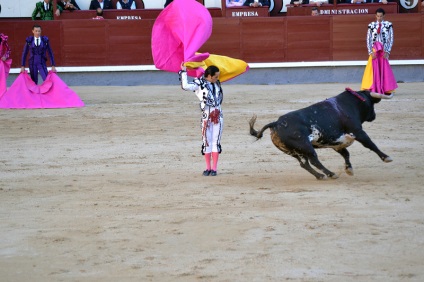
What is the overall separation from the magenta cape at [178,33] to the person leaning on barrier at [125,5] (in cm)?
884

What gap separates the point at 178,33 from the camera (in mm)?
7699

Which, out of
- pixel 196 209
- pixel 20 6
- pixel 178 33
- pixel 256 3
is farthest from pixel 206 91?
pixel 20 6

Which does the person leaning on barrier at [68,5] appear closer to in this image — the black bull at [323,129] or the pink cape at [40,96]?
the pink cape at [40,96]

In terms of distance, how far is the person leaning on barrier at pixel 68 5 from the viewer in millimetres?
16438

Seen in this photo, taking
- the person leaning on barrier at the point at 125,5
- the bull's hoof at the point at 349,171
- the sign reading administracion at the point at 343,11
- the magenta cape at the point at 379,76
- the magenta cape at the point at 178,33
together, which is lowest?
the magenta cape at the point at 379,76

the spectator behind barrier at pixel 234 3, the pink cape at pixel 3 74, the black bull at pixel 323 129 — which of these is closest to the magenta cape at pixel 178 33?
the black bull at pixel 323 129

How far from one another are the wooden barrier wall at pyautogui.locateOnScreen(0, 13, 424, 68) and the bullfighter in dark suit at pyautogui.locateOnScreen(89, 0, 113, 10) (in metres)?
0.29

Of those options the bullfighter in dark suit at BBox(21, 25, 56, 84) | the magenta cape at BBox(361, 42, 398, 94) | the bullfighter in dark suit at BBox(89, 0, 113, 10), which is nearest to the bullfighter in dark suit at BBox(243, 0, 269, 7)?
the bullfighter in dark suit at BBox(89, 0, 113, 10)

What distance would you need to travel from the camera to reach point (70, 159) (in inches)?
319

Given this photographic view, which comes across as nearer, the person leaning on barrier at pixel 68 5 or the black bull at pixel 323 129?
the black bull at pixel 323 129

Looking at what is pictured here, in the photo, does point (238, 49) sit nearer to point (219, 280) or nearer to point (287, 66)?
point (287, 66)

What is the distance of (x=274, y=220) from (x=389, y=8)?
11414mm

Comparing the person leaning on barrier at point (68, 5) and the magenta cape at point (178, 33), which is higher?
the magenta cape at point (178, 33)

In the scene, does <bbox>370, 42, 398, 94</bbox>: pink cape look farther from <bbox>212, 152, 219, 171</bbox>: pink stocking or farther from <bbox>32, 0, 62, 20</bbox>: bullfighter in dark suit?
<bbox>32, 0, 62, 20</bbox>: bullfighter in dark suit
